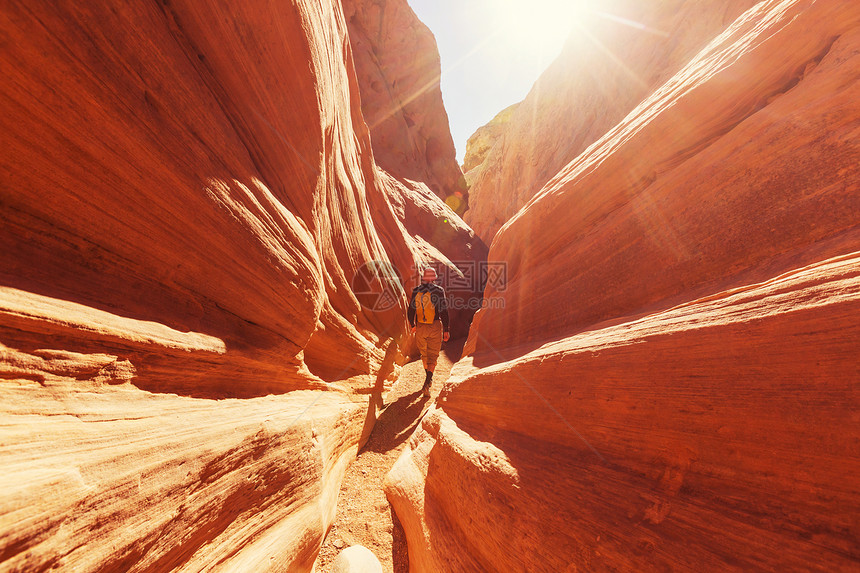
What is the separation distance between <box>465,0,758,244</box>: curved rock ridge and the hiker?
227 inches

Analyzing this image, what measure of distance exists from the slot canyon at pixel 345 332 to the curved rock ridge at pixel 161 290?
0.6 inches

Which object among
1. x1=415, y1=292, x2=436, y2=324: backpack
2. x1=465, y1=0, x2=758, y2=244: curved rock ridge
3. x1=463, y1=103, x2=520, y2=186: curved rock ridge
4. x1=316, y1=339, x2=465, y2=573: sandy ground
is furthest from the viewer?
x1=463, y1=103, x2=520, y2=186: curved rock ridge

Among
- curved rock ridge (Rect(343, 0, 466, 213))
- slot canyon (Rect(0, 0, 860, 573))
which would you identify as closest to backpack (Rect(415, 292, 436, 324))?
slot canyon (Rect(0, 0, 860, 573))

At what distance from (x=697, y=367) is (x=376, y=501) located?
366cm

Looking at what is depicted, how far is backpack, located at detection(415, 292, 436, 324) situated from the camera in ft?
21.4

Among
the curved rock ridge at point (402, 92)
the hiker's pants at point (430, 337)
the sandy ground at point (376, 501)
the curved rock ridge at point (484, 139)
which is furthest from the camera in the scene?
the curved rock ridge at point (484, 139)

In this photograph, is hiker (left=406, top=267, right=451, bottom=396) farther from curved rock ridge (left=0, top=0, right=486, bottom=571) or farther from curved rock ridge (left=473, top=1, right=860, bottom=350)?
curved rock ridge (left=0, top=0, right=486, bottom=571)

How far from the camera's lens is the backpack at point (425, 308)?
6512mm

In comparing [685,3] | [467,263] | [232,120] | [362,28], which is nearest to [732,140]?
[232,120]

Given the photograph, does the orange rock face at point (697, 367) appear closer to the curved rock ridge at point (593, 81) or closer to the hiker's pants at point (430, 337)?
the hiker's pants at point (430, 337)

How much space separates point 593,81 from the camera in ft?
45.5

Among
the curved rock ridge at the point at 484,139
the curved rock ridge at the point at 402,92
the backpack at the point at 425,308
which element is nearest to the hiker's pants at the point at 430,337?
the backpack at the point at 425,308

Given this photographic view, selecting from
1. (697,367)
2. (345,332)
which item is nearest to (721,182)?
(697,367)

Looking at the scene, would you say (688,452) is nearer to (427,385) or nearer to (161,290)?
(161,290)
